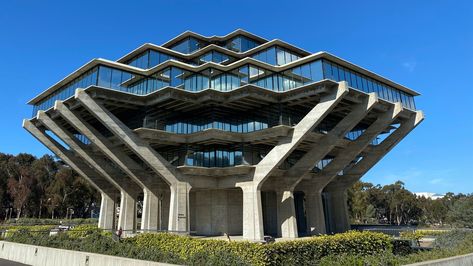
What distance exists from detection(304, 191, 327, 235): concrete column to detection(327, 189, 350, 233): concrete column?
5886mm

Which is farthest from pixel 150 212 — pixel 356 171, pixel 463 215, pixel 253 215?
pixel 463 215

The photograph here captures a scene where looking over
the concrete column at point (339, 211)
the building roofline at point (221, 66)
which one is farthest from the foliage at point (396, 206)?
the building roofline at point (221, 66)

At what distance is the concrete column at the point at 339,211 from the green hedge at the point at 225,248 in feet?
73.0

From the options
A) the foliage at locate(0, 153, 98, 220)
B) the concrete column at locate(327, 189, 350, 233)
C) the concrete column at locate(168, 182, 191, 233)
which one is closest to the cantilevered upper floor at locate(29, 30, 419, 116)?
the concrete column at locate(168, 182, 191, 233)

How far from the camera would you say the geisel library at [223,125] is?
3244cm

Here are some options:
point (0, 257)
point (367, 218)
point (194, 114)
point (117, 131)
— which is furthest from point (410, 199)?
point (0, 257)

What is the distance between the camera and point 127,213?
40625 millimetres

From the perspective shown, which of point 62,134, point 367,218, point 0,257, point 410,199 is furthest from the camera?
point 410,199

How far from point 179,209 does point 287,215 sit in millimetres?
11148

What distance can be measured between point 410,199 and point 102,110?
313 feet

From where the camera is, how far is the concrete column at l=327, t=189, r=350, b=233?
43.1 meters

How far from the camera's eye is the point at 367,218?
9156 centimetres

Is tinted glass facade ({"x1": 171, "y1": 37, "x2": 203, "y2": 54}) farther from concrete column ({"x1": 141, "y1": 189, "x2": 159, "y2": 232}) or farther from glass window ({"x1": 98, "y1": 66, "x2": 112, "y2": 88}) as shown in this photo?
concrete column ({"x1": 141, "y1": 189, "x2": 159, "y2": 232})

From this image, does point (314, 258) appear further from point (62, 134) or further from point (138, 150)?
point (62, 134)
